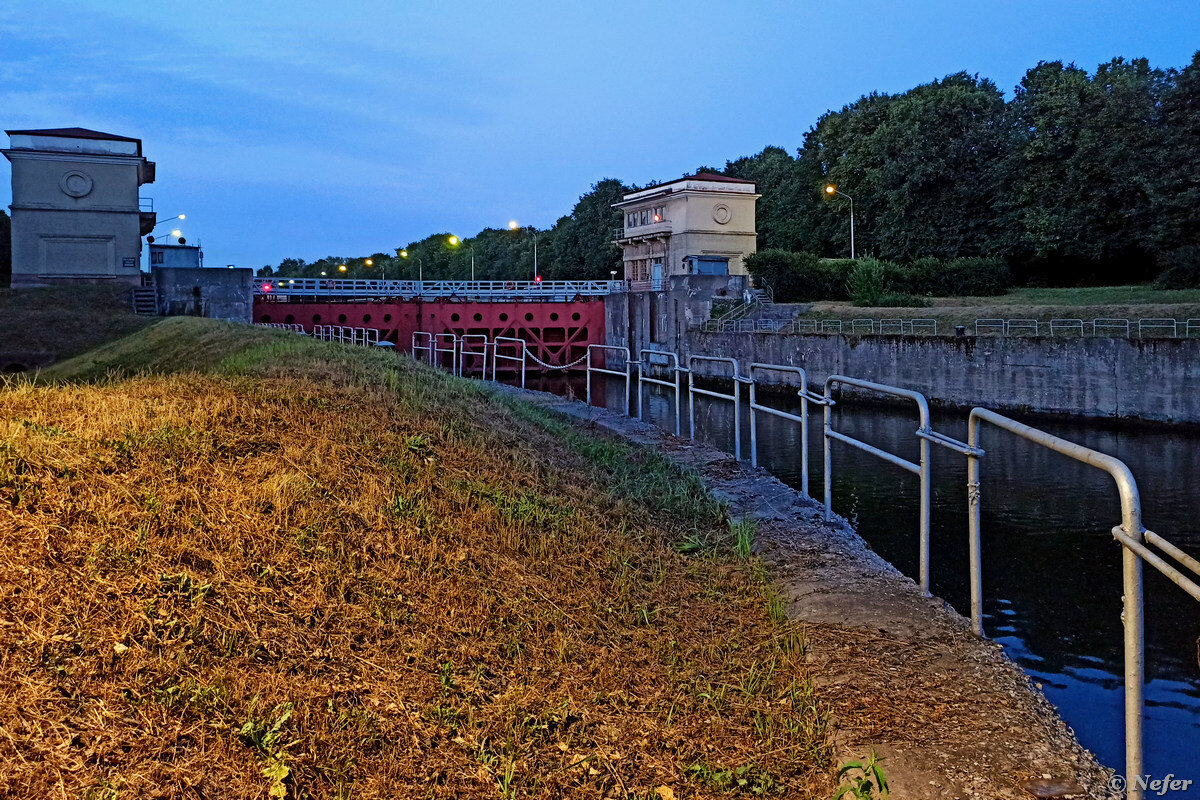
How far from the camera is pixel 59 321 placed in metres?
34.2

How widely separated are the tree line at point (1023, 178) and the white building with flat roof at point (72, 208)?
3862 cm

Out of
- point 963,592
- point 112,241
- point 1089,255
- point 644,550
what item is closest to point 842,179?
point 1089,255

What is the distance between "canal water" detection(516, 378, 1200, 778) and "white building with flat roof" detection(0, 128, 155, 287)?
3297cm

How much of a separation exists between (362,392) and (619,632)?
494 centimetres

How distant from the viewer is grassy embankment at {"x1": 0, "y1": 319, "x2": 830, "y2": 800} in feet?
13.0

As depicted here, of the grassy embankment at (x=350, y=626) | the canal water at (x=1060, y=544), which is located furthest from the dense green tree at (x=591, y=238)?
the grassy embankment at (x=350, y=626)

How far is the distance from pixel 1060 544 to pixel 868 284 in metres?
28.6

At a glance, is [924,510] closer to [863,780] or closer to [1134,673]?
[1134,673]

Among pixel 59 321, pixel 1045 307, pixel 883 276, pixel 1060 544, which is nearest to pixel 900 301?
pixel 883 276

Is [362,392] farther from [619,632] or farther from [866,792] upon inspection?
[866,792]

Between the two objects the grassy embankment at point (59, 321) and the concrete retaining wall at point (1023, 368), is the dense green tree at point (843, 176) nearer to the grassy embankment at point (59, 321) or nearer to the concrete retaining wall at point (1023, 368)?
the concrete retaining wall at point (1023, 368)

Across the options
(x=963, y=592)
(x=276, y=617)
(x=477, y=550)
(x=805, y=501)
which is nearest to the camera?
(x=276, y=617)

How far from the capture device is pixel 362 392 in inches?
375

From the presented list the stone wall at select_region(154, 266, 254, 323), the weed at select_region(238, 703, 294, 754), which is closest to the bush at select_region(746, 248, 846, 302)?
the stone wall at select_region(154, 266, 254, 323)
